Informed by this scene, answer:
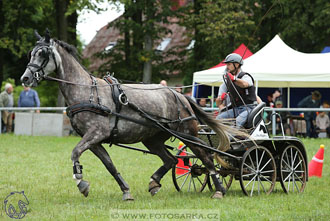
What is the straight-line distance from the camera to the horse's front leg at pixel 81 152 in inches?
311

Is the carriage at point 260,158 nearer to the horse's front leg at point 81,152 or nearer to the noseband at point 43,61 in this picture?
the horse's front leg at point 81,152

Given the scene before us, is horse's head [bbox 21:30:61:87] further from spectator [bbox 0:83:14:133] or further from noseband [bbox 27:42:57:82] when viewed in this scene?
spectator [bbox 0:83:14:133]

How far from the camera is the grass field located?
727 cm

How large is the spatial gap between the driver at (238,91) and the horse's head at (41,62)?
259 centimetres

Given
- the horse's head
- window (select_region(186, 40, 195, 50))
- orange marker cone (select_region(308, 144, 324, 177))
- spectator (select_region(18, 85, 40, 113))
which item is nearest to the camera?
the horse's head

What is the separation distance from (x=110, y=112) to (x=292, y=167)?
3.13 metres

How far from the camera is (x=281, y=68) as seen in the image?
18.9m

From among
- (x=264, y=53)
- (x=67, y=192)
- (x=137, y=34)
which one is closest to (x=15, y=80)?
(x=137, y=34)

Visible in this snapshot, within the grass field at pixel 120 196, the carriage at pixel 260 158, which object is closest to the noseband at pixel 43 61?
the grass field at pixel 120 196

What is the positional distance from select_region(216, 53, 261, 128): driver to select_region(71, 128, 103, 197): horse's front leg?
231 cm

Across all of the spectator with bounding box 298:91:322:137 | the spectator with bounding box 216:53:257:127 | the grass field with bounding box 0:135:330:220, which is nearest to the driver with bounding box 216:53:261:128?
the spectator with bounding box 216:53:257:127

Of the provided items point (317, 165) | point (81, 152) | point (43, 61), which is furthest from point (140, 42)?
point (81, 152)

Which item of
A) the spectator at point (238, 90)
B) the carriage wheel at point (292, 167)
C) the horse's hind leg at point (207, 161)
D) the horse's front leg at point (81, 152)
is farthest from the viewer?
the carriage wheel at point (292, 167)

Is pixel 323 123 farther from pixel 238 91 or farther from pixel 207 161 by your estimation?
pixel 207 161
